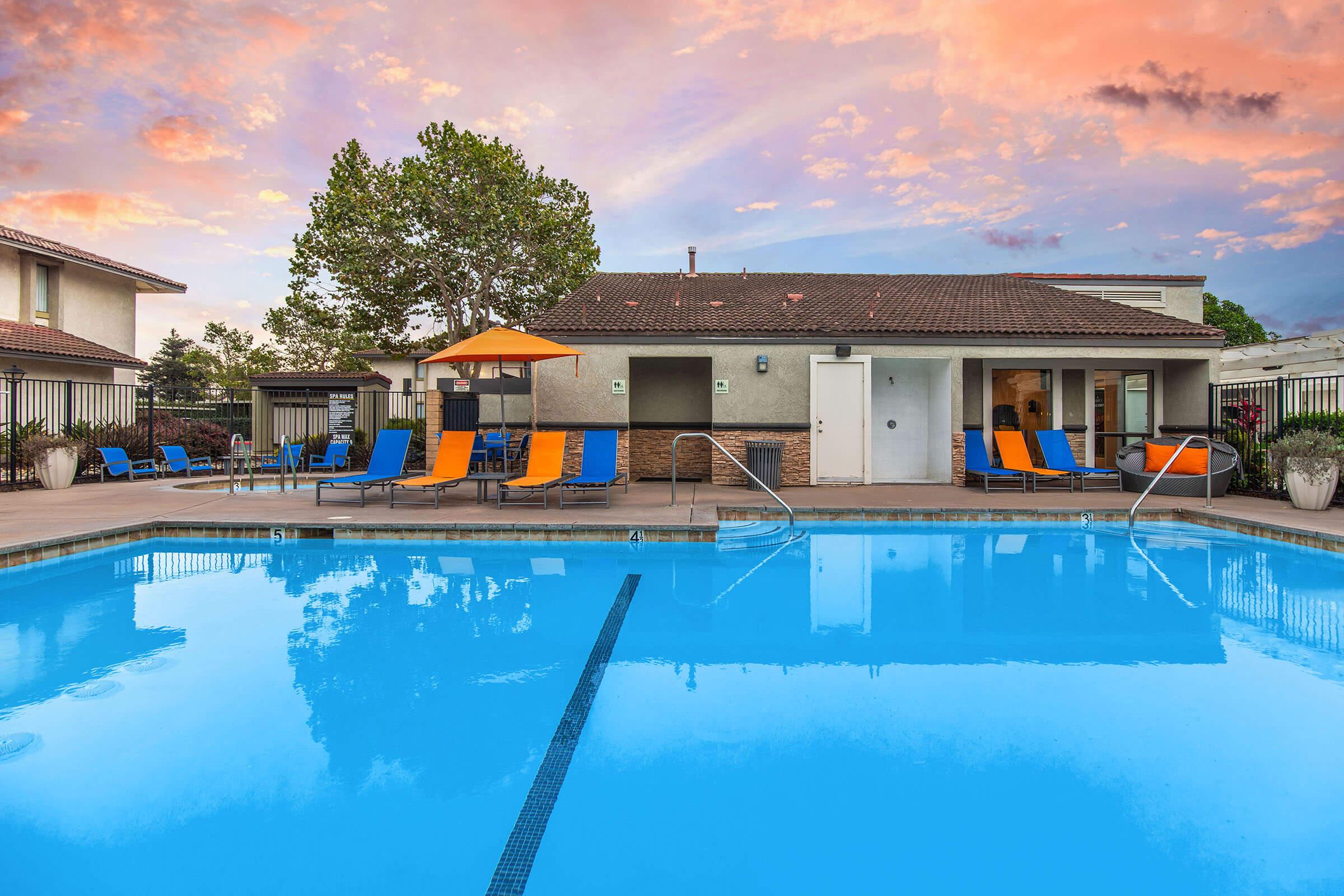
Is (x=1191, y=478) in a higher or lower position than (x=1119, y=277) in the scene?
lower

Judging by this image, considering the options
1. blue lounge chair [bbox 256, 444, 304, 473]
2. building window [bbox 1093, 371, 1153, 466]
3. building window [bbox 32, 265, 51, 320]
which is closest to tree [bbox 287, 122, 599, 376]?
building window [bbox 32, 265, 51, 320]

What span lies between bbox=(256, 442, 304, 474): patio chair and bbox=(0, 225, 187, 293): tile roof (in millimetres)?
8536

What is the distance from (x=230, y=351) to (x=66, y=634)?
47977 millimetres

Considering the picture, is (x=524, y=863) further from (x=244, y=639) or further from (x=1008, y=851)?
(x=244, y=639)

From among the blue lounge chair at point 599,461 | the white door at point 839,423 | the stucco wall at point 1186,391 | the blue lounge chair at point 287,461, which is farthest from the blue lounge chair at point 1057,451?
the blue lounge chair at point 287,461

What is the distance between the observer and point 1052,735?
115 inches

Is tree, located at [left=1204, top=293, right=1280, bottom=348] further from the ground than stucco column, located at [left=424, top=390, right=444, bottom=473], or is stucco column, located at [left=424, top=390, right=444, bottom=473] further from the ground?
tree, located at [left=1204, top=293, right=1280, bottom=348]

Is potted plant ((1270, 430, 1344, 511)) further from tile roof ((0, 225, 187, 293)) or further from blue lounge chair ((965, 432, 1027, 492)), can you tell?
tile roof ((0, 225, 187, 293))

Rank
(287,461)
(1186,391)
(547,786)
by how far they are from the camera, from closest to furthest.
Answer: (547,786) → (1186,391) → (287,461)

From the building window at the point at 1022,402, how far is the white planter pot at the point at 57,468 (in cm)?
1675

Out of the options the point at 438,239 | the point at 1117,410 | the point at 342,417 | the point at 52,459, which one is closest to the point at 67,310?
the point at 342,417

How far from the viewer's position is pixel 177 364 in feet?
166

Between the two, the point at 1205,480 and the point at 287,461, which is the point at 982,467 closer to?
the point at 1205,480

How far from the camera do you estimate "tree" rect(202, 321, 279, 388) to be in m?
42.1
